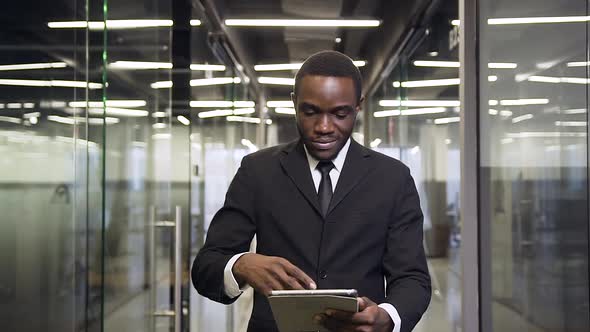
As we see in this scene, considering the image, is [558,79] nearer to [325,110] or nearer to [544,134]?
[544,134]

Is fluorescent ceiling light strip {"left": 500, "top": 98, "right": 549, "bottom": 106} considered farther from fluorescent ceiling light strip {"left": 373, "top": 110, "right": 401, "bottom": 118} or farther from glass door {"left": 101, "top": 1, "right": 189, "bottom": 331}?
fluorescent ceiling light strip {"left": 373, "top": 110, "right": 401, "bottom": 118}

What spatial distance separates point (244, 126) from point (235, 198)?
17.9 feet

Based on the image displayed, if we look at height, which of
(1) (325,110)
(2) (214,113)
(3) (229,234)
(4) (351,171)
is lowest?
(3) (229,234)

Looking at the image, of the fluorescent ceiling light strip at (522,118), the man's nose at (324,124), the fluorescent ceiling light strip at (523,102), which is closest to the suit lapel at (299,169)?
the man's nose at (324,124)

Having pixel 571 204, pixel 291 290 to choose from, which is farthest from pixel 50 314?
pixel 571 204

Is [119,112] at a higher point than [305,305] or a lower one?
higher

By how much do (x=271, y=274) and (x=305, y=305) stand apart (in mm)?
83

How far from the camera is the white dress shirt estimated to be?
1.37m

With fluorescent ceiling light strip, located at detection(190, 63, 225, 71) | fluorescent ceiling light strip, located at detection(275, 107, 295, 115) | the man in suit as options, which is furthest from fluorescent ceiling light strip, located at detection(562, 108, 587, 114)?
fluorescent ceiling light strip, located at detection(275, 107, 295, 115)

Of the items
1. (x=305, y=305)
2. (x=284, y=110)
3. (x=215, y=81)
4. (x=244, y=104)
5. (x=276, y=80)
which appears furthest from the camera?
(x=244, y=104)

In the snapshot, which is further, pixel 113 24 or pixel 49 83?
pixel 113 24

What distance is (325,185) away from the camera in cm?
147

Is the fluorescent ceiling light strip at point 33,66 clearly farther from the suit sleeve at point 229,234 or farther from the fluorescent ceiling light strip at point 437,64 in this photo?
the fluorescent ceiling light strip at point 437,64

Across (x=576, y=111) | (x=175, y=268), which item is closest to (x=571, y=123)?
(x=576, y=111)
